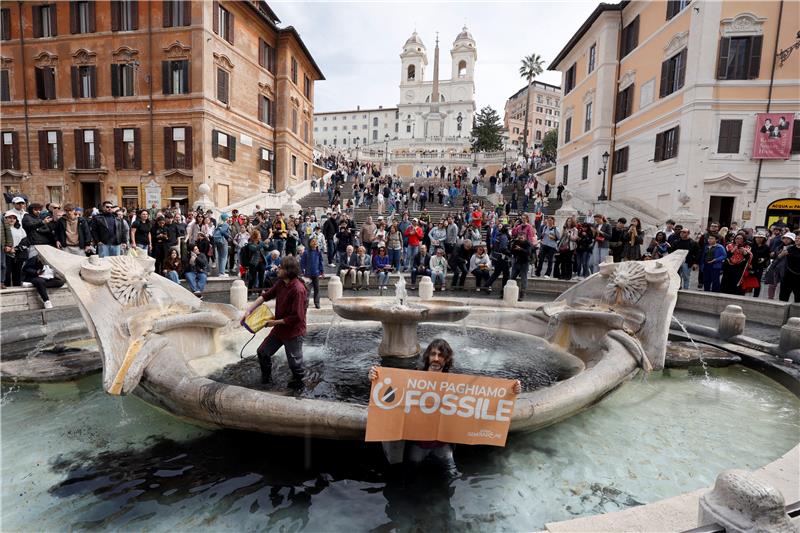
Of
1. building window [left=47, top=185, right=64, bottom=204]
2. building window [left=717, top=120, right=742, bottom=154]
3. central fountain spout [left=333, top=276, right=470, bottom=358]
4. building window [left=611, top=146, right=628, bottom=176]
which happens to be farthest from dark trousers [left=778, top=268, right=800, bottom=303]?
building window [left=47, top=185, right=64, bottom=204]

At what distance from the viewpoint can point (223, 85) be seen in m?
27.7

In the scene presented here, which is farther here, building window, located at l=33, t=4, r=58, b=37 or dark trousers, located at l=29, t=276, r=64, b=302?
building window, located at l=33, t=4, r=58, b=37

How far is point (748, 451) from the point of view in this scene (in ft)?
14.7

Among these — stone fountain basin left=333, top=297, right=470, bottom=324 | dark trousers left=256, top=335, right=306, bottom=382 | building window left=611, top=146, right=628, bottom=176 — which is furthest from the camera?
building window left=611, top=146, right=628, bottom=176

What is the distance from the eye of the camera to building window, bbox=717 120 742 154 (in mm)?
20172

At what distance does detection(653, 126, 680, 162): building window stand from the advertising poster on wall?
3.09 meters

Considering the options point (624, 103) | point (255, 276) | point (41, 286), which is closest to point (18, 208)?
point (41, 286)

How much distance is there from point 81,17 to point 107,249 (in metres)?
25.8

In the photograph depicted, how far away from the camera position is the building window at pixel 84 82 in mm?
27094

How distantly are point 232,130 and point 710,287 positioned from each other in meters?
27.2

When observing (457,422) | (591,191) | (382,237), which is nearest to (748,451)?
(457,422)

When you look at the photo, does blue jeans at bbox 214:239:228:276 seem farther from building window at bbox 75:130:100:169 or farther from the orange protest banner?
building window at bbox 75:130:100:169

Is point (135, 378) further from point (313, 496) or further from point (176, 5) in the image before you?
point (176, 5)

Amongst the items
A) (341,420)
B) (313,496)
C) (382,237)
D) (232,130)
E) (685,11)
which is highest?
(685,11)
